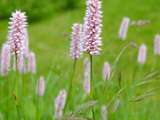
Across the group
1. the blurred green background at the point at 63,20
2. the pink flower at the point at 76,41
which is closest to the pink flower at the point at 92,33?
the pink flower at the point at 76,41

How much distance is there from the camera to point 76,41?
119 inches

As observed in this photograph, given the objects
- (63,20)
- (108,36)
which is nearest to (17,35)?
(108,36)

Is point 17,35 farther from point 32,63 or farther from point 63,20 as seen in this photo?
point 63,20

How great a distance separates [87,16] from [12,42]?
1.24ft

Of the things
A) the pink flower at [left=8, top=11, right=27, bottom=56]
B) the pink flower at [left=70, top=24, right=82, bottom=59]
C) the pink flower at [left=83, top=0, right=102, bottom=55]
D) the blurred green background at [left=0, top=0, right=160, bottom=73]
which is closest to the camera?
the pink flower at [left=83, top=0, right=102, bottom=55]

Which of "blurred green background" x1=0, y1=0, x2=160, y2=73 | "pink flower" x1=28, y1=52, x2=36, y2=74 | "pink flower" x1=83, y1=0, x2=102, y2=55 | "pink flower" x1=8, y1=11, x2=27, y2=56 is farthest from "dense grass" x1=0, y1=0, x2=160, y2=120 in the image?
"pink flower" x1=83, y1=0, x2=102, y2=55

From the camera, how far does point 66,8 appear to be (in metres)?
9.43

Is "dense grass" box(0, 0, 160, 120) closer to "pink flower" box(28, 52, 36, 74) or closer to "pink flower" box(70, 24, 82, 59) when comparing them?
"pink flower" box(28, 52, 36, 74)

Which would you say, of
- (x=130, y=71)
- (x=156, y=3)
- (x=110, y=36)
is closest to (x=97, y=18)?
(x=130, y=71)

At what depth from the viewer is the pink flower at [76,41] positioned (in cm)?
296

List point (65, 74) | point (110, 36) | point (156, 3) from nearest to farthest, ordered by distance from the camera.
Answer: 1. point (65, 74)
2. point (110, 36)
3. point (156, 3)

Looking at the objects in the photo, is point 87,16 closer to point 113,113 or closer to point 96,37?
point 96,37

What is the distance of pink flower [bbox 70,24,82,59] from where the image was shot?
2.96m

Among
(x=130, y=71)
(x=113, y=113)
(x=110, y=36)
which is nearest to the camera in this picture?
(x=113, y=113)
